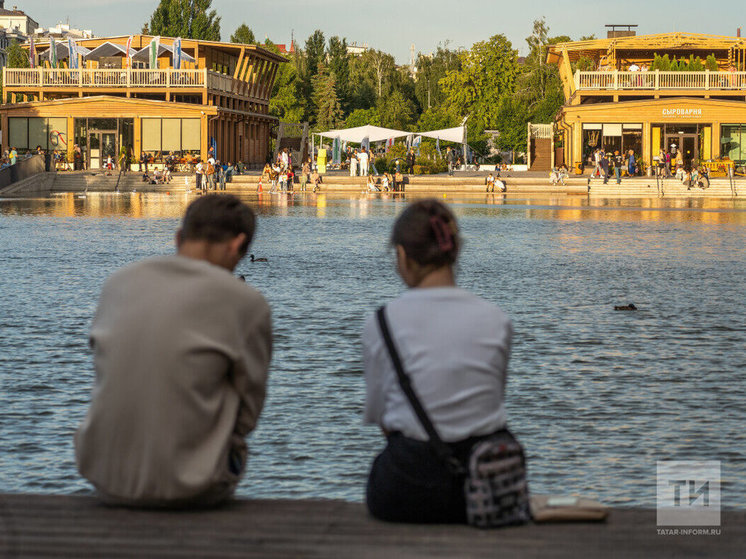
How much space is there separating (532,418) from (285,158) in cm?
4962

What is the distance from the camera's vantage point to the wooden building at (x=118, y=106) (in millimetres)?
66000

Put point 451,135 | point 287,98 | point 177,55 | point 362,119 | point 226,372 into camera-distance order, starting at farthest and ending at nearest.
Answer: point 287,98, point 362,119, point 177,55, point 451,135, point 226,372

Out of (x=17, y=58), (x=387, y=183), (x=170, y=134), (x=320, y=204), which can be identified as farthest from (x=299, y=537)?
(x=17, y=58)

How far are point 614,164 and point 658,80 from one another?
921 centimetres

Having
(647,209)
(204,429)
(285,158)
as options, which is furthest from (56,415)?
(285,158)

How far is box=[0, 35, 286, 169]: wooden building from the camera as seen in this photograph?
66000 millimetres

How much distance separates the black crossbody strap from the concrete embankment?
4952 cm

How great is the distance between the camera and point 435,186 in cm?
5700

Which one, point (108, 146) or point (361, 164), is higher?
point (108, 146)

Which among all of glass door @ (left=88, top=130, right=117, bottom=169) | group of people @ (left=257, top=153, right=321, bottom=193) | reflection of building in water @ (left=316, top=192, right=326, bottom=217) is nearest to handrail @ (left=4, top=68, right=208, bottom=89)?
glass door @ (left=88, top=130, right=117, bottom=169)

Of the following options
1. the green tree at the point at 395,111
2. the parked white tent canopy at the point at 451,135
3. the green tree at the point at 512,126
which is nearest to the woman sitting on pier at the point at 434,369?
the parked white tent canopy at the point at 451,135

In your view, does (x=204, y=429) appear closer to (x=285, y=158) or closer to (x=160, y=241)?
(x=160, y=241)

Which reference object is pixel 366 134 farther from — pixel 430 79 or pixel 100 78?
pixel 430 79

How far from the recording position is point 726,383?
10.2 metres
